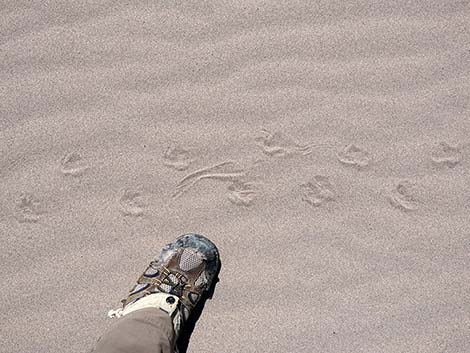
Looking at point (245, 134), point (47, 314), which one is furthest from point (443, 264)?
point (47, 314)

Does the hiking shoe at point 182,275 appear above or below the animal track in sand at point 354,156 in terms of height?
below

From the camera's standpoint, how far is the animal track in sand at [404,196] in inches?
89.7

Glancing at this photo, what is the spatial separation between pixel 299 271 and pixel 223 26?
1177 mm

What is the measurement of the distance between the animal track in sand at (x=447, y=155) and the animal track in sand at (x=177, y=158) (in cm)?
110

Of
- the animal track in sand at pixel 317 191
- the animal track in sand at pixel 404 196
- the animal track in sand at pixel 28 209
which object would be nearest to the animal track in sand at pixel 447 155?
the animal track in sand at pixel 404 196

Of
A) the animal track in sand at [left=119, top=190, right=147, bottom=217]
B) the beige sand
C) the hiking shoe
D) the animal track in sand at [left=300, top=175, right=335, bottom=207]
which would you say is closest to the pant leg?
the hiking shoe

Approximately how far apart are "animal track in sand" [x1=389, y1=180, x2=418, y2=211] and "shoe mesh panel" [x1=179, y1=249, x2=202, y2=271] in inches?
35.7

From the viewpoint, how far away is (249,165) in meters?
2.31

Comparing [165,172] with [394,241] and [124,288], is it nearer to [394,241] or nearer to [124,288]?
[124,288]

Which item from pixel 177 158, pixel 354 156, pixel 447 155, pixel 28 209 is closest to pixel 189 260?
pixel 177 158

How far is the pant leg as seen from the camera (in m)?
1.93

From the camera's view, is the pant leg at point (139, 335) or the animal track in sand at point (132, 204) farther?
the animal track in sand at point (132, 204)

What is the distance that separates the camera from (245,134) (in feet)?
7.64

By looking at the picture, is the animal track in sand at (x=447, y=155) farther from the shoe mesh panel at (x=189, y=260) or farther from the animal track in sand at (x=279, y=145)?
the shoe mesh panel at (x=189, y=260)
